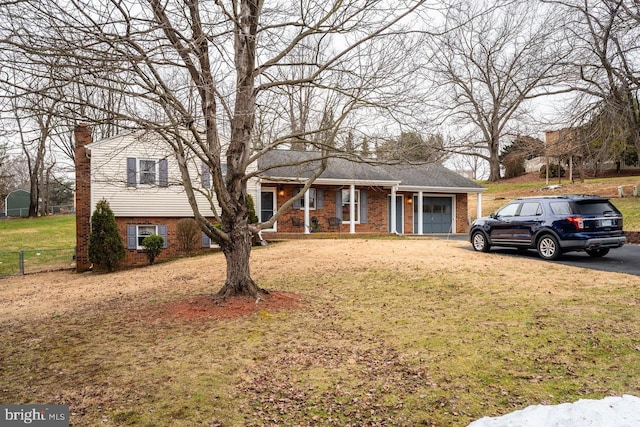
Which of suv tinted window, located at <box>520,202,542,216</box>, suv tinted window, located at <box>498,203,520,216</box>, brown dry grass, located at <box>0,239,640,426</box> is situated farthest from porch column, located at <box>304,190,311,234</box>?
brown dry grass, located at <box>0,239,640,426</box>

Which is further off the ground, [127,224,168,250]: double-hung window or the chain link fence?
[127,224,168,250]: double-hung window

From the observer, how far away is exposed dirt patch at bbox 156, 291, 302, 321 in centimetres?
616

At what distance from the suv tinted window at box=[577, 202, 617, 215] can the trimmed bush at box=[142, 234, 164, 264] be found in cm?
1350

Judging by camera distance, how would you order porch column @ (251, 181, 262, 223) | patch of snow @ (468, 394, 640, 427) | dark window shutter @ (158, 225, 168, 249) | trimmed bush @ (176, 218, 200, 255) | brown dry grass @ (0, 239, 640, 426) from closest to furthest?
patch of snow @ (468, 394, 640, 427) → brown dry grass @ (0, 239, 640, 426) → trimmed bush @ (176, 218, 200, 255) → dark window shutter @ (158, 225, 168, 249) → porch column @ (251, 181, 262, 223)

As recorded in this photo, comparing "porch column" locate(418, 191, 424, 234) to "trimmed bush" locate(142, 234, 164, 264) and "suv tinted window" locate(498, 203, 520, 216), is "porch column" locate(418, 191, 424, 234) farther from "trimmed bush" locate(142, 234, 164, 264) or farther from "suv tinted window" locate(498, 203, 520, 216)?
"trimmed bush" locate(142, 234, 164, 264)

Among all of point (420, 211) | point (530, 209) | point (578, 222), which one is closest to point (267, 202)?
point (420, 211)

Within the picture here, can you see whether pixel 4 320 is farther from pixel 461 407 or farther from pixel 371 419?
pixel 461 407

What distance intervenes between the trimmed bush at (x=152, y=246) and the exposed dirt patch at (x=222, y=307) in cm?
849

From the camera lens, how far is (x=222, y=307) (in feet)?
21.1

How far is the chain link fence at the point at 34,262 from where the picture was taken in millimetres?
15124

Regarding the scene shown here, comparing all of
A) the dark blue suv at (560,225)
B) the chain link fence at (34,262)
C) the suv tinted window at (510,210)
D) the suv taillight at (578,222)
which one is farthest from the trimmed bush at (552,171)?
the chain link fence at (34,262)

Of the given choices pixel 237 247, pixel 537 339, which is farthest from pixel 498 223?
pixel 237 247

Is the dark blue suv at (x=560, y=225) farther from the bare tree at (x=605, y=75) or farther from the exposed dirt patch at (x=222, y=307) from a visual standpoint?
the exposed dirt patch at (x=222, y=307)

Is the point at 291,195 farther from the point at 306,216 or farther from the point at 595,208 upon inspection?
the point at 595,208
